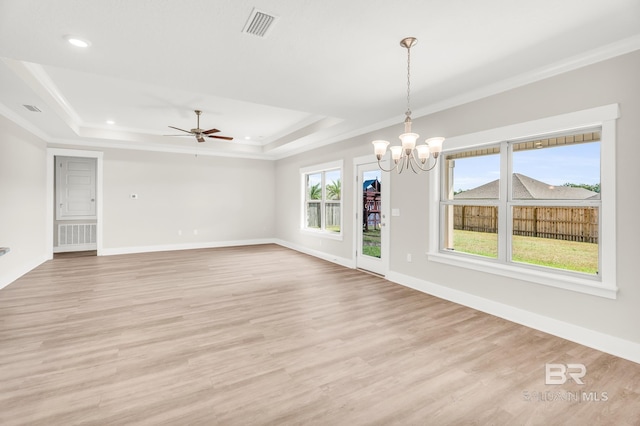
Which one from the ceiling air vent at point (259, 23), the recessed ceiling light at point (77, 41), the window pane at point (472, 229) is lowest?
the window pane at point (472, 229)

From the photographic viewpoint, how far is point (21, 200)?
512 centimetres

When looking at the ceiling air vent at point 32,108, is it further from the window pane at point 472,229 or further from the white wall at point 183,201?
the window pane at point 472,229

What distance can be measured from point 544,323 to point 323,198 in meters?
4.90

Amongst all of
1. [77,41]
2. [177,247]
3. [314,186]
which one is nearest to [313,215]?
[314,186]

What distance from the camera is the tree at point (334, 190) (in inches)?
267

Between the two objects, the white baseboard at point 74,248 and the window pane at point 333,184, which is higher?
the window pane at point 333,184

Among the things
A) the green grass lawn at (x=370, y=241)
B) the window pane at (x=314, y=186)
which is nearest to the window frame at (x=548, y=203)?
the green grass lawn at (x=370, y=241)

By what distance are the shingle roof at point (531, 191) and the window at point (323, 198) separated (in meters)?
3.05

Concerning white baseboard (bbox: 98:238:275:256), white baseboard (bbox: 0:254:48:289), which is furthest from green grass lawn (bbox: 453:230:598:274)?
white baseboard (bbox: 0:254:48:289)

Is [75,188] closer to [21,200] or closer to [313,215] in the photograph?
[21,200]

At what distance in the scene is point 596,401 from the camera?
2.02m

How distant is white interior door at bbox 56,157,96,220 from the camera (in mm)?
7547

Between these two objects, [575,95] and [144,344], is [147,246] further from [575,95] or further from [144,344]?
[575,95]

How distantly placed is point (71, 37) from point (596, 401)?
4774mm
